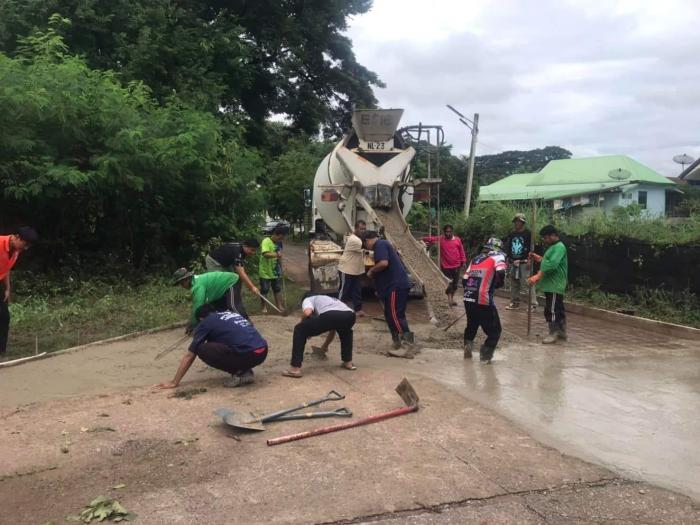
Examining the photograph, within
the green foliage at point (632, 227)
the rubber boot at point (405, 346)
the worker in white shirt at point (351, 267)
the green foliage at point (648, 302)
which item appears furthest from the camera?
the green foliage at point (632, 227)

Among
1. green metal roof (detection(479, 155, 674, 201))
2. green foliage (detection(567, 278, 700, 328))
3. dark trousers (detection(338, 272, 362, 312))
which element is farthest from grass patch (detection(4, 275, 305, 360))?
green metal roof (detection(479, 155, 674, 201))

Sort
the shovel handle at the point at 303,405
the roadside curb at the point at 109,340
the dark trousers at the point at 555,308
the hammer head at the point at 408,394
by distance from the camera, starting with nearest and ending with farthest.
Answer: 1. the shovel handle at the point at 303,405
2. the hammer head at the point at 408,394
3. the roadside curb at the point at 109,340
4. the dark trousers at the point at 555,308

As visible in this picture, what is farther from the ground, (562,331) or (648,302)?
(648,302)

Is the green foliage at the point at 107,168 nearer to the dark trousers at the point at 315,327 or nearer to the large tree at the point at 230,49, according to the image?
the large tree at the point at 230,49

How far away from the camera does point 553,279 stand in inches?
320

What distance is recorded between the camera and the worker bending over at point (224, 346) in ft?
17.8

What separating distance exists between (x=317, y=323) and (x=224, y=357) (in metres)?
1.03

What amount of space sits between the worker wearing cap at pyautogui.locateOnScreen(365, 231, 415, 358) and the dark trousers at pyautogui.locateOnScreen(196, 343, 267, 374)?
2.06 m

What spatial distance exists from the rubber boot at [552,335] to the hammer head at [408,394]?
3.67 metres

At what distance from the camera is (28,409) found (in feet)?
16.2

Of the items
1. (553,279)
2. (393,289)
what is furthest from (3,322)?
(553,279)

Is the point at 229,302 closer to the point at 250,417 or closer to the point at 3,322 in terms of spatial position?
the point at 250,417

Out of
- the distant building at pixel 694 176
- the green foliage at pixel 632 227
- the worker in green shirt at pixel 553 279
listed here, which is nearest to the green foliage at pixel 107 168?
the worker in green shirt at pixel 553 279

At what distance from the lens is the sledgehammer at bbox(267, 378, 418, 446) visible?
4362 millimetres
